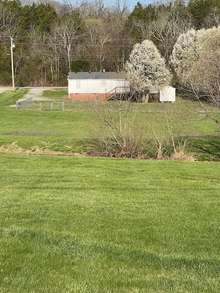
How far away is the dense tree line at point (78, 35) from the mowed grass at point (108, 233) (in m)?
77.2

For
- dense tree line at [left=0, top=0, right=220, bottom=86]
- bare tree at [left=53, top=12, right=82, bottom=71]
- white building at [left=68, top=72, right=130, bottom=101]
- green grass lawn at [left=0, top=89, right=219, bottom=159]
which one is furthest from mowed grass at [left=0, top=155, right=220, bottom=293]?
bare tree at [left=53, top=12, right=82, bottom=71]

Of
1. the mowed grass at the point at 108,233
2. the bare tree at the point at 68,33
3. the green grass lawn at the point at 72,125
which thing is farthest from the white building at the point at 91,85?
the mowed grass at the point at 108,233

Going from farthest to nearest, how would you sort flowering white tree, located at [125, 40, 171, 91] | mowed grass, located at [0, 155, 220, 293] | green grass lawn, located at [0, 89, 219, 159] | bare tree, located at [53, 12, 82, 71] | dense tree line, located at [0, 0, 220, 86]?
bare tree, located at [53, 12, 82, 71]
dense tree line, located at [0, 0, 220, 86]
flowering white tree, located at [125, 40, 171, 91]
green grass lawn, located at [0, 89, 219, 159]
mowed grass, located at [0, 155, 220, 293]

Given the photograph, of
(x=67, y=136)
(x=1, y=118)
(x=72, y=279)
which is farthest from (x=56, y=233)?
(x=1, y=118)

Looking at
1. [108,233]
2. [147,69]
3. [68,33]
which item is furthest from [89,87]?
[108,233]

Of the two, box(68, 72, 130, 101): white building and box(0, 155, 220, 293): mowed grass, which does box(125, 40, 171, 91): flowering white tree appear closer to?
box(68, 72, 130, 101): white building

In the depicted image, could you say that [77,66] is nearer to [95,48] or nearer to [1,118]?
[95,48]

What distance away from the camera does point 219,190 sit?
12.1 meters

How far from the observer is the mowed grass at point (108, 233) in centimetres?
527

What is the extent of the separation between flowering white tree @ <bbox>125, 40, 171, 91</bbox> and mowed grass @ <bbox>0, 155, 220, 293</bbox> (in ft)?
163

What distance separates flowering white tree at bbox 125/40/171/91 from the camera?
6300 cm

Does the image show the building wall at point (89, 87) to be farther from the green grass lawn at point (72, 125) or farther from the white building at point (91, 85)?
the green grass lawn at point (72, 125)

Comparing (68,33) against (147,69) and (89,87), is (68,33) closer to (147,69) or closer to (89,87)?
(89,87)

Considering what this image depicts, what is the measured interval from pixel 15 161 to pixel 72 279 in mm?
12847
